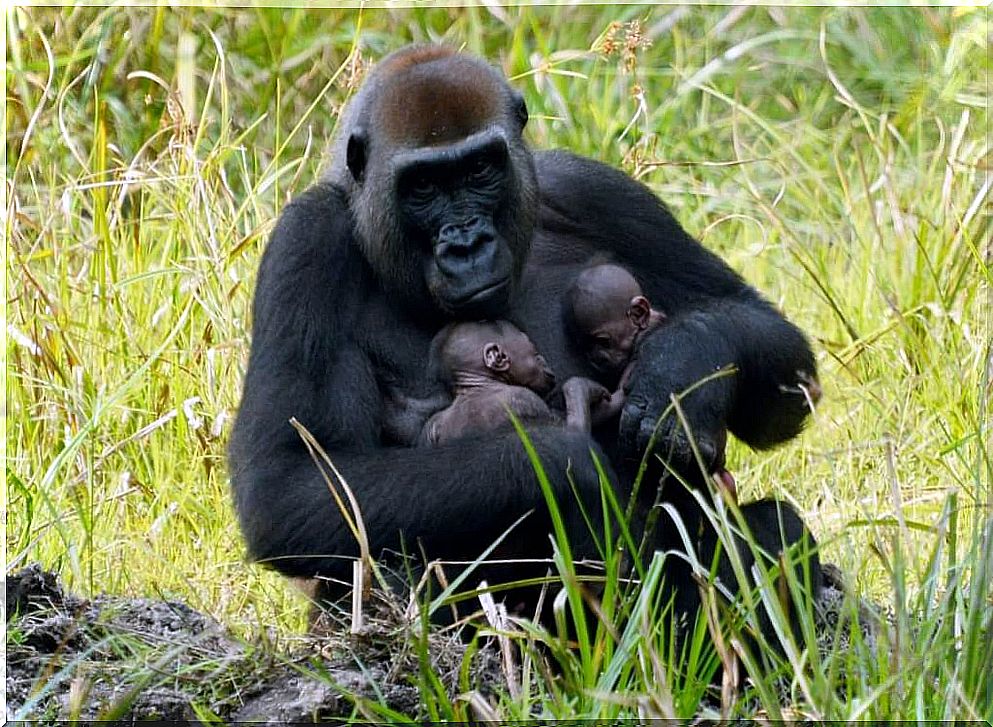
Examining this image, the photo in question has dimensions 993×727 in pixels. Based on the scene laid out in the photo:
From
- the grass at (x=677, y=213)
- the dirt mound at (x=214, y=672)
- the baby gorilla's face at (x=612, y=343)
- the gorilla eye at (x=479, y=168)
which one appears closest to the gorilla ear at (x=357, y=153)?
the gorilla eye at (x=479, y=168)

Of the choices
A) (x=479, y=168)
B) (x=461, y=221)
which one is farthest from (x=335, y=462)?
(x=479, y=168)

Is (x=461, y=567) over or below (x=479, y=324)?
below

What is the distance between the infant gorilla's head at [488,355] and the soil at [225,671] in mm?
599

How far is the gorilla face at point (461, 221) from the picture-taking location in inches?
127

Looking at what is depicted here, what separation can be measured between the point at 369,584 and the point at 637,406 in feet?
2.61

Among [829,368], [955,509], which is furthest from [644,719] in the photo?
[829,368]

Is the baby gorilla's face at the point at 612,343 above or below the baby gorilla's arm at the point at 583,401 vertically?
above

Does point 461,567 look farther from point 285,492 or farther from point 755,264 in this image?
point 755,264

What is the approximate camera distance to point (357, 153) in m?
3.45

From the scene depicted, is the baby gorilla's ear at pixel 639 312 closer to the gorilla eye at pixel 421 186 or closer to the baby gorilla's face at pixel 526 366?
the baby gorilla's face at pixel 526 366

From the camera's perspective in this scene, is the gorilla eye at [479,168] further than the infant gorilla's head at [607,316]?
No

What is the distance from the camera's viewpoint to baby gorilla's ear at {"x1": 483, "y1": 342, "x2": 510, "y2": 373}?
10.8ft

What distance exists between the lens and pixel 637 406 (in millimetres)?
3389

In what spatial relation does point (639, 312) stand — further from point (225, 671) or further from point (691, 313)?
point (225, 671)
